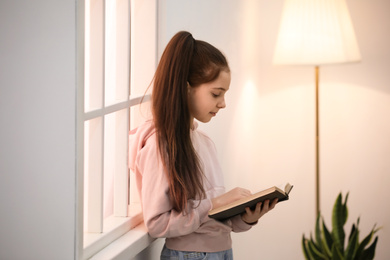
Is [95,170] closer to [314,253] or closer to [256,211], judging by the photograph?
[256,211]

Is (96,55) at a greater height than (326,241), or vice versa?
(96,55)

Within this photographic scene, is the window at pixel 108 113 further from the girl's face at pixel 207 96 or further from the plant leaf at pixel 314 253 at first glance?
the plant leaf at pixel 314 253

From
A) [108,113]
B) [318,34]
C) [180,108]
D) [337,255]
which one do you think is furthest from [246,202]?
[318,34]

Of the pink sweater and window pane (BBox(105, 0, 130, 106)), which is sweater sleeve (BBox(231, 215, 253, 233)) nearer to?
the pink sweater

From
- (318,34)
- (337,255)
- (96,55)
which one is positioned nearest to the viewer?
(96,55)

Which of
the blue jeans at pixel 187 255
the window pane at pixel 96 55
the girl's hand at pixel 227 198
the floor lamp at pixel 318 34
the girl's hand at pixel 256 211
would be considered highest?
the floor lamp at pixel 318 34

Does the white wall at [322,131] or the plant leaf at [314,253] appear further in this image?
the white wall at [322,131]

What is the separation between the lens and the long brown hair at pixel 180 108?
1.79 m

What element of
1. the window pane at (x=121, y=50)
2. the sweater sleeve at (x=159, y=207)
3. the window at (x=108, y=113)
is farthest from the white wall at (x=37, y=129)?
→ the window pane at (x=121, y=50)

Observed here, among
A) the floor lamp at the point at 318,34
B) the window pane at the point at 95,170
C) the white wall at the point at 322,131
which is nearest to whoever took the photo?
the window pane at the point at 95,170

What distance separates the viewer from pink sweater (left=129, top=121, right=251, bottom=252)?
1775 mm

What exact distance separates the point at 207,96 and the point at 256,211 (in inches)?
13.8

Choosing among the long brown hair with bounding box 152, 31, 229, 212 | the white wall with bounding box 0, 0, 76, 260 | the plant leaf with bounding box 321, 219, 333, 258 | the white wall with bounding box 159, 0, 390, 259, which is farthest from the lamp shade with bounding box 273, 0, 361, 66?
the white wall with bounding box 0, 0, 76, 260

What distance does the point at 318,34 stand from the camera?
3.31m
